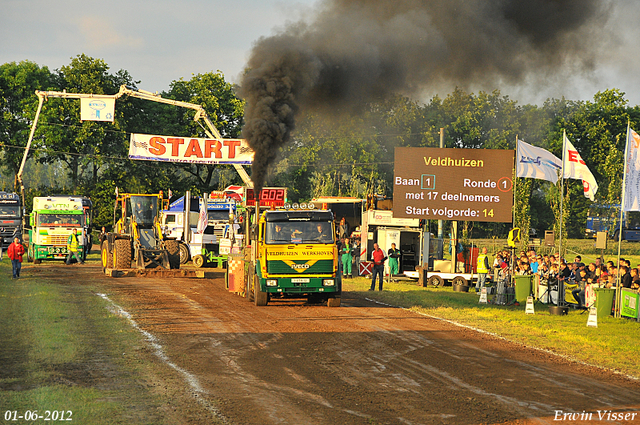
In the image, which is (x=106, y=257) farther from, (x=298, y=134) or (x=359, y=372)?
(x=298, y=134)

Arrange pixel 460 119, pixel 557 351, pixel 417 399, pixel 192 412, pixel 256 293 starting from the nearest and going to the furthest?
pixel 192 412 < pixel 417 399 < pixel 557 351 < pixel 256 293 < pixel 460 119

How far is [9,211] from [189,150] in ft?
49.5

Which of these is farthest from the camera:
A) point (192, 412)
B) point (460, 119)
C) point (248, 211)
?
point (460, 119)

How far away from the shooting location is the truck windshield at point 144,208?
101 feet

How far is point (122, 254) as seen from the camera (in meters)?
28.5

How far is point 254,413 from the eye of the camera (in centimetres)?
827

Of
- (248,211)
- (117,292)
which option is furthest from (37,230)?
(248,211)

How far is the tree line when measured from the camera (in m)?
58.4

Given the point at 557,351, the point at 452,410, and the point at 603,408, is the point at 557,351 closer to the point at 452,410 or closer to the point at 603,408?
the point at 603,408

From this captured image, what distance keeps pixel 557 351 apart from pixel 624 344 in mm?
1874

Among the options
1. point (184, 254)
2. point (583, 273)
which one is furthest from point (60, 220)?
point (583, 273)

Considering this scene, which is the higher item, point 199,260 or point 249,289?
point 199,260

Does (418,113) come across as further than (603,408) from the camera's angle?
Yes

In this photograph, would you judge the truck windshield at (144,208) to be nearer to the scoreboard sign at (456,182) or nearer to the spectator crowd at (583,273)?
the scoreboard sign at (456,182)
